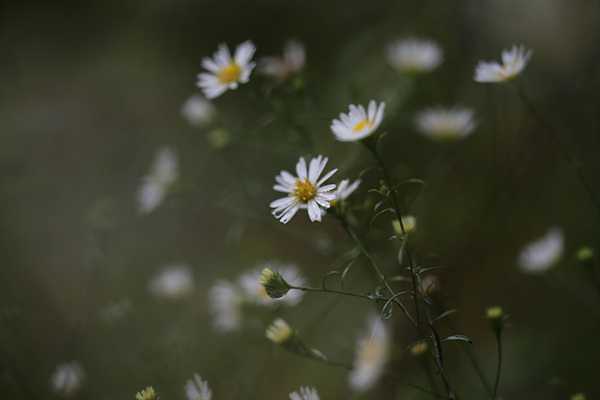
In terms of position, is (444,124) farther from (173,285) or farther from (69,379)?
(69,379)

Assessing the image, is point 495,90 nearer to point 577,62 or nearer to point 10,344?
point 577,62

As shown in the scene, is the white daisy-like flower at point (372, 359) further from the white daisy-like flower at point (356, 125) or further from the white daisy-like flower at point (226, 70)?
the white daisy-like flower at point (226, 70)

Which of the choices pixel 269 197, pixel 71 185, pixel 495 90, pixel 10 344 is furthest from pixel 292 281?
pixel 71 185

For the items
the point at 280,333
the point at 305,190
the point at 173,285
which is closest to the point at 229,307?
the point at 173,285

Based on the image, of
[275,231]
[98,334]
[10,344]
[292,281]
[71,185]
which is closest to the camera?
[292,281]

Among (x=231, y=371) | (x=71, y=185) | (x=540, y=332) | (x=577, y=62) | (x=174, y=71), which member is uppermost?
(x=174, y=71)

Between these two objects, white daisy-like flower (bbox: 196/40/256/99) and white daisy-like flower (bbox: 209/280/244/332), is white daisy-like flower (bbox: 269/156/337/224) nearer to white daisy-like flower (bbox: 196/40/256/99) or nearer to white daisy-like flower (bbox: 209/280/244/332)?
white daisy-like flower (bbox: 196/40/256/99)
